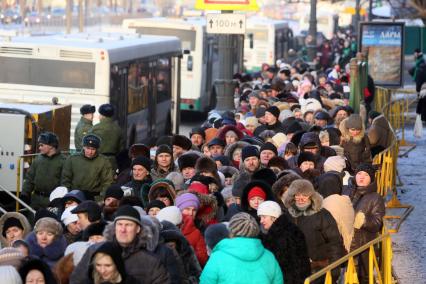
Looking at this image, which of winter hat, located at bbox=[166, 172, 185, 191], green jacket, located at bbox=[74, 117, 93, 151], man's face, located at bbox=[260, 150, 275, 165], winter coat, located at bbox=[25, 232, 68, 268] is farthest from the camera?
green jacket, located at bbox=[74, 117, 93, 151]

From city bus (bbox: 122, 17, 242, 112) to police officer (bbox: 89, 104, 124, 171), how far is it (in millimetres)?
16374

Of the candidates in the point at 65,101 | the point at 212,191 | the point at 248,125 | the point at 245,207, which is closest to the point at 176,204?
the point at 245,207

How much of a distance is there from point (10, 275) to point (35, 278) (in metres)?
0.14

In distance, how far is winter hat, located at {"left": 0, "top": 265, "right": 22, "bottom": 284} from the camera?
25.4 feet

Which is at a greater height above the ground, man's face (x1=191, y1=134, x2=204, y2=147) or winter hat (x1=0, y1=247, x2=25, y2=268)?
man's face (x1=191, y1=134, x2=204, y2=147)

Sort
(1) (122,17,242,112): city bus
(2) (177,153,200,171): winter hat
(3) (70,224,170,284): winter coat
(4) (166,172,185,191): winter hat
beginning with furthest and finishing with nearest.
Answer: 1. (1) (122,17,242,112): city bus
2. (2) (177,153,200,171): winter hat
3. (4) (166,172,185,191): winter hat
4. (3) (70,224,170,284): winter coat

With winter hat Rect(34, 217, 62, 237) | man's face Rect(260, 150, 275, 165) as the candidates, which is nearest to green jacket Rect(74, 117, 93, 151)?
man's face Rect(260, 150, 275, 165)

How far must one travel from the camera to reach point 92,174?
14867mm

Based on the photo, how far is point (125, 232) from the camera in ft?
27.1

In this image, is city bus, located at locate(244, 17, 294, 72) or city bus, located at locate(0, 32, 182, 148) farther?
city bus, located at locate(244, 17, 294, 72)

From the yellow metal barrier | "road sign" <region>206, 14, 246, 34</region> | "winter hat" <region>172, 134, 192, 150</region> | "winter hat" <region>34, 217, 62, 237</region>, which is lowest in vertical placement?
the yellow metal barrier

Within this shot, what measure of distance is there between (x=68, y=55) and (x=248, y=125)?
4625 millimetres

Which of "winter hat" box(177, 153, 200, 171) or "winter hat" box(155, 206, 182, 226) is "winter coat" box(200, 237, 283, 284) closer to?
"winter hat" box(155, 206, 182, 226)

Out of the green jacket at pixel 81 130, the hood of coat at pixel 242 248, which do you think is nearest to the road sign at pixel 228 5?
the green jacket at pixel 81 130
